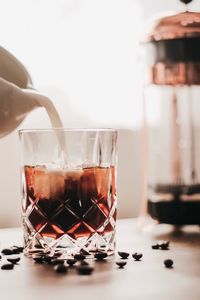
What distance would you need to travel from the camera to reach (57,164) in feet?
2.51

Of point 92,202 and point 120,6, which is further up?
point 120,6

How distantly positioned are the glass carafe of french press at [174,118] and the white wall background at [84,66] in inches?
3.5

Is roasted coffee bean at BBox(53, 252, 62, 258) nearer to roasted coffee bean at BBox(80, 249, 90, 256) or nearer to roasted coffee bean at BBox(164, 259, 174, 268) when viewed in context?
roasted coffee bean at BBox(80, 249, 90, 256)

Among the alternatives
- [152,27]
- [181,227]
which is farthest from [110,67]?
[181,227]

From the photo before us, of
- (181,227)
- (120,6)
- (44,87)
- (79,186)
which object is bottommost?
(181,227)

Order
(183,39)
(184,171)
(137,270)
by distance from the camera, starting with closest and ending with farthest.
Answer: (137,270)
(183,39)
(184,171)

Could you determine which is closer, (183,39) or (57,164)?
(57,164)

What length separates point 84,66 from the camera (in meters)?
1.23

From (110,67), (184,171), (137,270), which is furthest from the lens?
(110,67)

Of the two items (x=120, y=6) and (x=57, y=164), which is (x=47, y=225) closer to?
(x=57, y=164)

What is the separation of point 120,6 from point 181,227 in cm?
52

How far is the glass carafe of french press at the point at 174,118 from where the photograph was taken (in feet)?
3.16

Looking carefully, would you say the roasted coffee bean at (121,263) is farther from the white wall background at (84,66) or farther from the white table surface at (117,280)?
the white wall background at (84,66)

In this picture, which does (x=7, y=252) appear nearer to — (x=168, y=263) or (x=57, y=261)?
(x=57, y=261)
